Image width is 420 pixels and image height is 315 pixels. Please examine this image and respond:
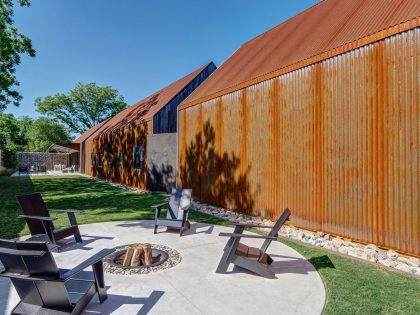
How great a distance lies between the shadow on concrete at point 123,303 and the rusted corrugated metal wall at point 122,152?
39.9 feet

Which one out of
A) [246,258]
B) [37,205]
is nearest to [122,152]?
[37,205]

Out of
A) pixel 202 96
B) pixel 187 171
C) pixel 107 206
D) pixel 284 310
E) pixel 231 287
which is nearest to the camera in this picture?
pixel 284 310

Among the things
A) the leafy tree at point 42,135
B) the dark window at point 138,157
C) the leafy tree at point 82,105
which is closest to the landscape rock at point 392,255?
the dark window at point 138,157

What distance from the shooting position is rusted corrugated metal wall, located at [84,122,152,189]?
16025 mm

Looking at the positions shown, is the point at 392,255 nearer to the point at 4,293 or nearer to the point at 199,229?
the point at 199,229

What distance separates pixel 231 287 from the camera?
12.2 ft

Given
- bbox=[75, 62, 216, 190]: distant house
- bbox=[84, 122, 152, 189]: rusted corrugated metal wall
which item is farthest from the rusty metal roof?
bbox=[84, 122, 152, 189]: rusted corrugated metal wall

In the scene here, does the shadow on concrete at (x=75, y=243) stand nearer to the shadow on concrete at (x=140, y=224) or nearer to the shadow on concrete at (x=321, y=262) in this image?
the shadow on concrete at (x=140, y=224)

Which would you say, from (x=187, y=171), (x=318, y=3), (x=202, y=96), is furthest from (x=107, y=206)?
(x=318, y=3)

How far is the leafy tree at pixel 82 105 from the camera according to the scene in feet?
161

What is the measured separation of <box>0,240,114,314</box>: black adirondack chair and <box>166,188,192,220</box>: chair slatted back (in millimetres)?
3798

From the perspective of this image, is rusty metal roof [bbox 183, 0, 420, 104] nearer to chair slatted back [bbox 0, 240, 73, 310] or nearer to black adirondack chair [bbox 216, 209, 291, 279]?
black adirondack chair [bbox 216, 209, 291, 279]

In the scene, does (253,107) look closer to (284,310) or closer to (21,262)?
(284,310)

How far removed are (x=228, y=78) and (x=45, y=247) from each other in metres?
9.32
